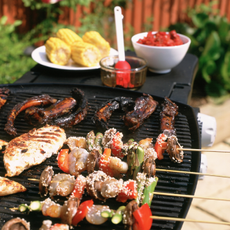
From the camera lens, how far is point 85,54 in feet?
12.1

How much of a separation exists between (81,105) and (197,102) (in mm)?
4763

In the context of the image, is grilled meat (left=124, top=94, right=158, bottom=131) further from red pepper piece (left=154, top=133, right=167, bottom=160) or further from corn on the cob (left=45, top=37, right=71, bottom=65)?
corn on the cob (left=45, top=37, right=71, bottom=65)

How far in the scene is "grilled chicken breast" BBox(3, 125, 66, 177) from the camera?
206cm

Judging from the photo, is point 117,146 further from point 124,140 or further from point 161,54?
point 161,54

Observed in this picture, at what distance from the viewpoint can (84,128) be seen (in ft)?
8.82

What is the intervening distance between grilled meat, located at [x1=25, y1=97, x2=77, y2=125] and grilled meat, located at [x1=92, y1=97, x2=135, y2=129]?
1.13 feet

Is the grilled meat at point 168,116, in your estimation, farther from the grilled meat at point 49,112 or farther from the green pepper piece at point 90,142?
the grilled meat at point 49,112

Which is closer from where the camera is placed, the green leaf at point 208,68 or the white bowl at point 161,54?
the white bowl at point 161,54

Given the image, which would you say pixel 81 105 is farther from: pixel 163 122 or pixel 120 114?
pixel 163 122

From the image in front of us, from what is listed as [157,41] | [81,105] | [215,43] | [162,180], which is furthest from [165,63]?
[215,43]

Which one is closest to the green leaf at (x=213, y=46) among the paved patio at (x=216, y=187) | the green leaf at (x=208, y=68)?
the green leaf at (x=208, y=68)

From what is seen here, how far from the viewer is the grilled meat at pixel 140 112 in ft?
8.36

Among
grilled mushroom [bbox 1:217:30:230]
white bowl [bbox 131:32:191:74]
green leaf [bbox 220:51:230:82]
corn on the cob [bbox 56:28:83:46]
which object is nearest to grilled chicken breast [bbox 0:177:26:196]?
grilled mushroom [bbox 1:217:30:230]

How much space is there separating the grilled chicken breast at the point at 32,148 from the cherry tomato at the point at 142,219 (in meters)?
0.97
